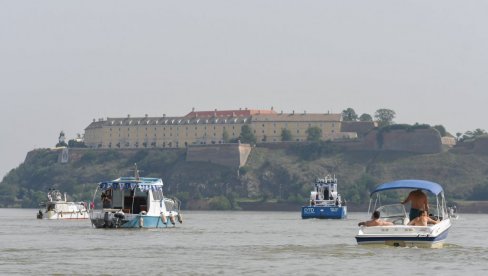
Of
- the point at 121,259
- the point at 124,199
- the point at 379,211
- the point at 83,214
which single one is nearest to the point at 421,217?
the point at 379,211

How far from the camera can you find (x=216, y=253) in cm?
4944

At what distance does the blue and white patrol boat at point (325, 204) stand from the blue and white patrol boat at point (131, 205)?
3849 cm

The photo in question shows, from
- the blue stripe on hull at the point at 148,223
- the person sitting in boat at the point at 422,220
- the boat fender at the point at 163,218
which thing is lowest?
the person sitting in boat at the point at 422,220

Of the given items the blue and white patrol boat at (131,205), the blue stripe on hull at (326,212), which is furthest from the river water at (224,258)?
the blue stripe on hull at (326,212)

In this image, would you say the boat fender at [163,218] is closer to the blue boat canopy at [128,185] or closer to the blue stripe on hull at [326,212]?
the blue boat canopy at [128,185]

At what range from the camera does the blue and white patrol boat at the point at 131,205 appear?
72.7m

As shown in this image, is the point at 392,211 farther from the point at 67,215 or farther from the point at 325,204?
the point at 67,215

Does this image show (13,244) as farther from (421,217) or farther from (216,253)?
(421,217)

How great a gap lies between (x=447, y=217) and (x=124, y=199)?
26362 millimetres

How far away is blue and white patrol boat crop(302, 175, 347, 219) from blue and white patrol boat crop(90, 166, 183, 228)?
3849 centimetres

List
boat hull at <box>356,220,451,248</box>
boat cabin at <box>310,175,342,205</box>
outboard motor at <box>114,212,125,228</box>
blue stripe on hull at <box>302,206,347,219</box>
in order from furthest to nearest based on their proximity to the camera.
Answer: boat cabin at <box>310,175,342,205</box>
blue stripe on hull at <box>302,206,347,219</box>
outboard motor at <box>114,212,125,228</box>
boat hull at <box>356,220,451,248</box>

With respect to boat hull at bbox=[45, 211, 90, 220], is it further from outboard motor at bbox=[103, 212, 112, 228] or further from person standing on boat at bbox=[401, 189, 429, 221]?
person standing on boat at bbox=[401, 189, 429, 221]

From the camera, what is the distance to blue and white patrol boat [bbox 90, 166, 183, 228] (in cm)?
7269

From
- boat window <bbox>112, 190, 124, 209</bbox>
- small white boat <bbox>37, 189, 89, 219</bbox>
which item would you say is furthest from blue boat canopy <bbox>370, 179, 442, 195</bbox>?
small white boat <bbox>37, 189, 89, 219</bbox>
